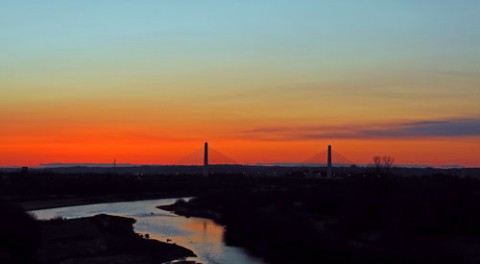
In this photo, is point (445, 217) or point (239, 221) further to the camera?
point (239, 221)

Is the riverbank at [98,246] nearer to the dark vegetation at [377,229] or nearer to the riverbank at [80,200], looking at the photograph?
the dark vegetation at [377,229]

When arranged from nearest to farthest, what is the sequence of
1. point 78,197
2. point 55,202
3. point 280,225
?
point 280,225 → point 55,202 → point 78,197

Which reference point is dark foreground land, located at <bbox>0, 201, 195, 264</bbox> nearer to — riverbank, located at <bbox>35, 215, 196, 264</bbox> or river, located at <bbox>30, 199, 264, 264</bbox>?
riverbank, located at <bbox>35, 215, 196, 264</bbox>

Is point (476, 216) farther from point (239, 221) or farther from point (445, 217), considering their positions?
point (239, 221)

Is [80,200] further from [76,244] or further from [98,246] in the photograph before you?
[98,246]

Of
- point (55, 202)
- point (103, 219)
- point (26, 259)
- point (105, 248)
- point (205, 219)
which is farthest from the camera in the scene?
point (55, 202)

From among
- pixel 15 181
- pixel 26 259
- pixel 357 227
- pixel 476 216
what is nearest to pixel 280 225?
pixel 357 227

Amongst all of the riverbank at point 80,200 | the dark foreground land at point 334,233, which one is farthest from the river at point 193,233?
the riverbank at point 80,200
